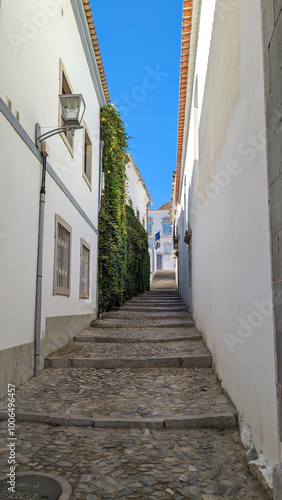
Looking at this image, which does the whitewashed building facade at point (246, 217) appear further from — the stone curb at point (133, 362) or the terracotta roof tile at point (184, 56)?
the terracotta roof tile at point (184, 56)

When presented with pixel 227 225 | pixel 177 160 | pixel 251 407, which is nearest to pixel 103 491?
pixel 251 407

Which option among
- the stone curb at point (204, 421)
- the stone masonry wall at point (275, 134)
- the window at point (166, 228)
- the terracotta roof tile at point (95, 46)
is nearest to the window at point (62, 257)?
the stone curb at point (204, 421)

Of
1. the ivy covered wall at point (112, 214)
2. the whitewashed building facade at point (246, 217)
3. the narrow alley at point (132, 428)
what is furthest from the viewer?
the ivy covered wall at point (112, 214)

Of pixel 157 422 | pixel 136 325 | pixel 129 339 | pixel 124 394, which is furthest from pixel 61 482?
pixel 136 325

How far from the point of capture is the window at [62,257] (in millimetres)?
6551

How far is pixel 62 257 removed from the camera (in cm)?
715

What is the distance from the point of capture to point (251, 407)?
2.92m

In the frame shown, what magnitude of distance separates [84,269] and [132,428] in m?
5.74

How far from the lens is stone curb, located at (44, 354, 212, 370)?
5695 mm

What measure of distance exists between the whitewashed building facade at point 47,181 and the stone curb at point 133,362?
276 millimetres

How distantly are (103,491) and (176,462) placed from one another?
631 millimetres

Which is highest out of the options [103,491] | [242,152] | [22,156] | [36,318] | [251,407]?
[22,156]

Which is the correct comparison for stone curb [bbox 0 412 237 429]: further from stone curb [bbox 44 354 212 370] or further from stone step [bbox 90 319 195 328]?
stone step [bbox 90 319 195 328]

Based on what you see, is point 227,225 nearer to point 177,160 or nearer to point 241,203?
point 241,203
